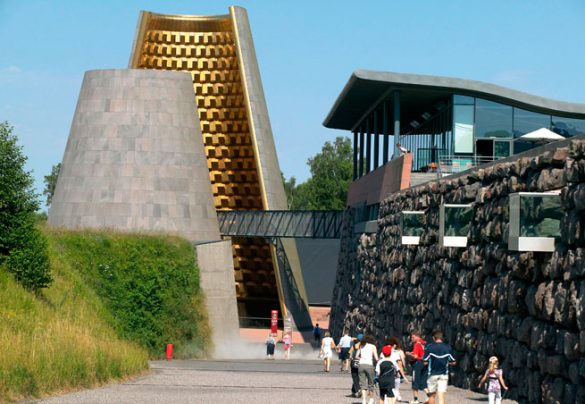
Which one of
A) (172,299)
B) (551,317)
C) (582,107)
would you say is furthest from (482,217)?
(172,299)

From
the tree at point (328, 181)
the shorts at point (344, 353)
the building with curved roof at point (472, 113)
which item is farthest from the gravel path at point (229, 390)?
the tree at point (328, 181)

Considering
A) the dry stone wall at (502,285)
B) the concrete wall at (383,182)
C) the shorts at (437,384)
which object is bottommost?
the shorts at (437,384)

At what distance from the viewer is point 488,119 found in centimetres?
3941

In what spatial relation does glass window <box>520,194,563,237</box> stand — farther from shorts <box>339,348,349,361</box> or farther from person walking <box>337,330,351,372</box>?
shorts <box>339,348,349,361</box>

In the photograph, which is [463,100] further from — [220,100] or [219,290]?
[220,100]

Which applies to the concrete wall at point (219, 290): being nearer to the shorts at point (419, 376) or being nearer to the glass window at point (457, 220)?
the glass window at point (457, 220)

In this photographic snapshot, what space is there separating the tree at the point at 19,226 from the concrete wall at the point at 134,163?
→ 12639mm

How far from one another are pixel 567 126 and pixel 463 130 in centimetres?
440

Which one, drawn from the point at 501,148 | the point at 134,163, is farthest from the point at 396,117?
the point at 134,163

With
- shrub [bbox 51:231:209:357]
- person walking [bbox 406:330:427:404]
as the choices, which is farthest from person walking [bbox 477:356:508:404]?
shrub [bbox 51:231:209:357]

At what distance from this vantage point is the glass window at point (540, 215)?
1612 cm

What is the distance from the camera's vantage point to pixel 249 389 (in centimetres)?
2241

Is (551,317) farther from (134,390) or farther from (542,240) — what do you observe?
(134,390)

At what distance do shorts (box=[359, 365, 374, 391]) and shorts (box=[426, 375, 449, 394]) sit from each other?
189 centimetres
